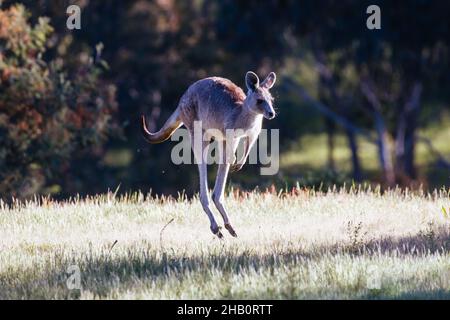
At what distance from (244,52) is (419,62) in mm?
4722

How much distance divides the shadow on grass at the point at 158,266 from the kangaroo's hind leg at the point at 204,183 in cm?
71

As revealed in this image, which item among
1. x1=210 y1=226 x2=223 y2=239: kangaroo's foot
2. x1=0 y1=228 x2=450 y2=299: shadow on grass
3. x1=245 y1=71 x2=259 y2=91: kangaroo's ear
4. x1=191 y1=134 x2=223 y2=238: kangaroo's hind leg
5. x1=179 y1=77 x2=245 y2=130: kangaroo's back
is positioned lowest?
x1=0 y1=228 x2=450 y2=299: shadow on grass

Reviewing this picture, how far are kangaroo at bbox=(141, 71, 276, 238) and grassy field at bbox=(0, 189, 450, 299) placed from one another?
0.53m

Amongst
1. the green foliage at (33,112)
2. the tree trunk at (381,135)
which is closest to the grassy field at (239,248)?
the green foliage at (33,112)

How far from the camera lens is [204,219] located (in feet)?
38.7

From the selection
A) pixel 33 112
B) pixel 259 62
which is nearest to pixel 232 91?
pixel 33 112

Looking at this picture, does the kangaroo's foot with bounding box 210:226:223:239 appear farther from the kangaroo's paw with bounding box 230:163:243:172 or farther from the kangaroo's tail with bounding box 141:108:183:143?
the kangaroo's tail with bounding box 141:108:183:143

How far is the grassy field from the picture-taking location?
8.57m

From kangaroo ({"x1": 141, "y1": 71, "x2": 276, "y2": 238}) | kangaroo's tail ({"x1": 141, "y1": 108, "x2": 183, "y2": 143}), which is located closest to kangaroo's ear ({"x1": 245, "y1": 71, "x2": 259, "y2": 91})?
kangaroo ({"x1": 141, "y1": 71, "x2": 276, "y2": 238})

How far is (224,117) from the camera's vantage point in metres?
10.9

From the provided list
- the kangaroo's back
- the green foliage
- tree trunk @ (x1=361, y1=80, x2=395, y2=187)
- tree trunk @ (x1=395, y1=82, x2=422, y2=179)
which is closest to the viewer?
the kangaroo's back

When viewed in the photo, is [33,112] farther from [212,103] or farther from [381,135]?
[381,135]

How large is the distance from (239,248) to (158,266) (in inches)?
40.7

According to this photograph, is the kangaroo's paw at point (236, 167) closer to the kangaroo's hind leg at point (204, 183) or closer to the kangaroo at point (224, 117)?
the kangaroo at point (224, 117)
